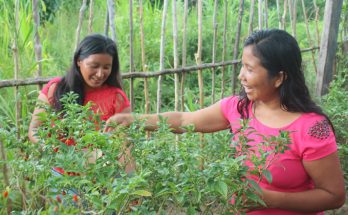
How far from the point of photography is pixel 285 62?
1.76 meters

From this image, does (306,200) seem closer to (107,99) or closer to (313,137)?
(313,137)

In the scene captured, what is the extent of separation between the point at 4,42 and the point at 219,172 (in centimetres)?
264

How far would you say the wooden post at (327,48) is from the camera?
4.22 metres

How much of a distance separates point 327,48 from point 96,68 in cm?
255

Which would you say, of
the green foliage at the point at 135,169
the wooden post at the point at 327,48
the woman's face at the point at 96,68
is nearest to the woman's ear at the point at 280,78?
the green foliage at the point at 135,169

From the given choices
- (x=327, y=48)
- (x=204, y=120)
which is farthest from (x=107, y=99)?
(x=327, y=48)

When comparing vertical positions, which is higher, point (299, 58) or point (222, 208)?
point (299, 58)

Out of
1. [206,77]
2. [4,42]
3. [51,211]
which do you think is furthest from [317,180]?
[206,77]

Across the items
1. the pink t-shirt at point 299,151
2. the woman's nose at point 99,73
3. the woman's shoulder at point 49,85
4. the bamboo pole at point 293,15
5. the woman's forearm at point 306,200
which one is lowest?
the woman's forearm at point 306,200

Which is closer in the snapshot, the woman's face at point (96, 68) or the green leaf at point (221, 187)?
the green leaf at point (221, 187)

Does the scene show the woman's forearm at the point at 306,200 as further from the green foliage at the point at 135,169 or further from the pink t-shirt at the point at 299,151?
the green foliage at the point at 135,169

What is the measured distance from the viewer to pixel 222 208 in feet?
4.67

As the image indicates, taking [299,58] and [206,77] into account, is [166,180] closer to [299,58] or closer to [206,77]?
[299,58]

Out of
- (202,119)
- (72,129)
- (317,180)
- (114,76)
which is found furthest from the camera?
(114,76)
